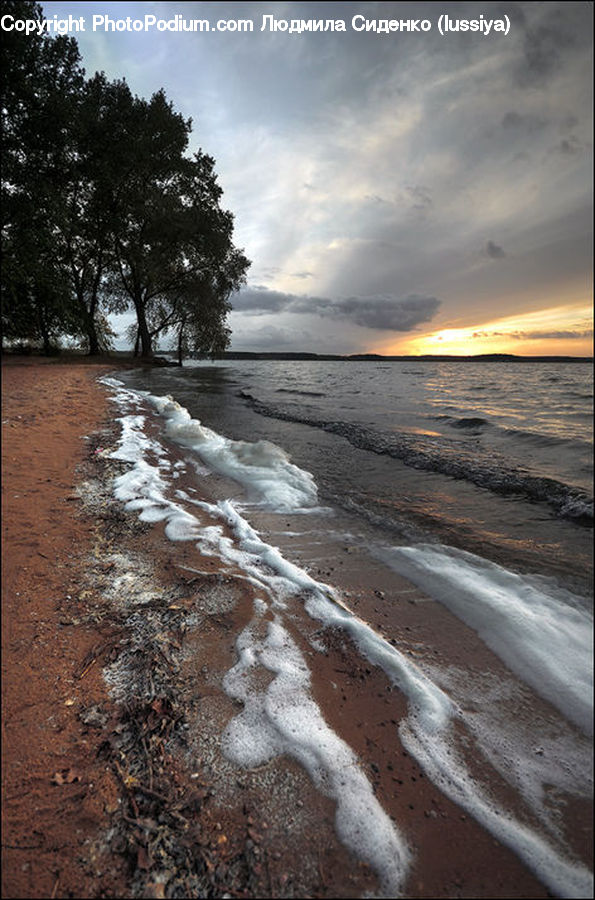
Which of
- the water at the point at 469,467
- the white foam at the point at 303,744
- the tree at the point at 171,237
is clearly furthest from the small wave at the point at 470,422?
the tree at the point at 171,237

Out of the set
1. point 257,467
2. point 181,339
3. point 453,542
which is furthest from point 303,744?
point 181,339

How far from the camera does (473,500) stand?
6371 millimetres

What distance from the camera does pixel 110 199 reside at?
90.8 ft

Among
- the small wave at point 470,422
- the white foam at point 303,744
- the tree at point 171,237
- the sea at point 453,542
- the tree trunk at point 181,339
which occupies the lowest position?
the white foam at point 303,744

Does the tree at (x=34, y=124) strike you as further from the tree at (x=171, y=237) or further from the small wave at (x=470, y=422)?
the small wave at (x=470, y=422)

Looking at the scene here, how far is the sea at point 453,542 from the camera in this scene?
1.58m

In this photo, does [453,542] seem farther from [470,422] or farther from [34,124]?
[34,124]

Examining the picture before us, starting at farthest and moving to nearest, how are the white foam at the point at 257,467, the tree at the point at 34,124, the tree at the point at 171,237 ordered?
1. the tree at the point at 171,237
2. the tree at the point at 34,124
3. the white foam at the point at 257,467

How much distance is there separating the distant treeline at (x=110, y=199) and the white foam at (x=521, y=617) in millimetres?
11986

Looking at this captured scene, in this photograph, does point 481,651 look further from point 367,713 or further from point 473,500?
point 473,500

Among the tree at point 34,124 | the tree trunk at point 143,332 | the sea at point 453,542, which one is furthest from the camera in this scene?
the tree trunk at point 143,332

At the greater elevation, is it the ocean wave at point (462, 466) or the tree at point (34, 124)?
the tree at point (34, 124)

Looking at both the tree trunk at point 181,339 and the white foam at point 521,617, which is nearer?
the white foam at point 521,617

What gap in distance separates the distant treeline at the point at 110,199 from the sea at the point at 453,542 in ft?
28.6
